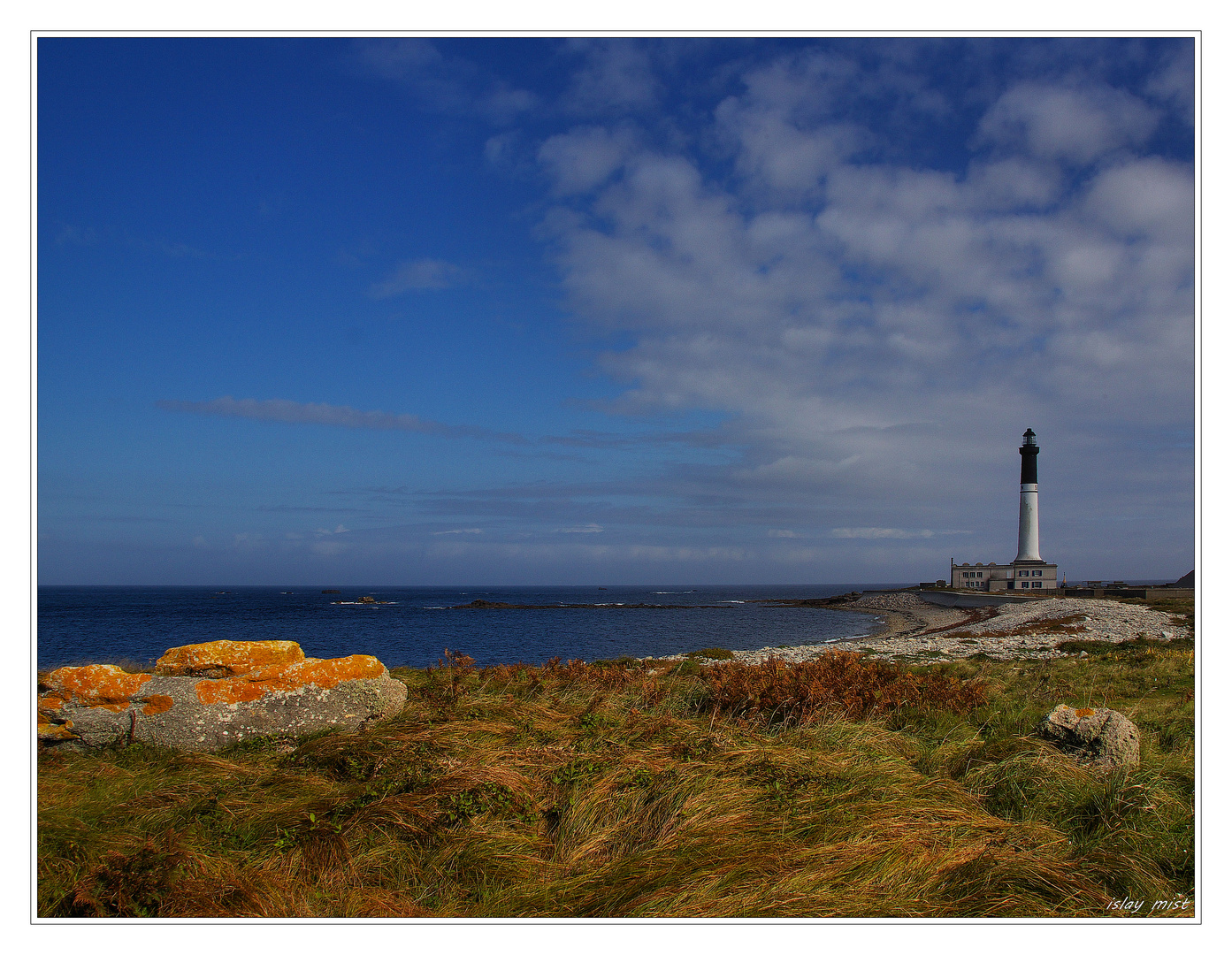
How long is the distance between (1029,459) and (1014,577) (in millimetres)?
13304

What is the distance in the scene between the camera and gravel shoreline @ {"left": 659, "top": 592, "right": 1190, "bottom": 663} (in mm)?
24516

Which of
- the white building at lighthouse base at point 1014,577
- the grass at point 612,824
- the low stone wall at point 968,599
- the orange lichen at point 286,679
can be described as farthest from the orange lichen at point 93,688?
the white building at lighthouse base at point 1014,577

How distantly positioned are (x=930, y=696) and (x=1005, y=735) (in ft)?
4.95

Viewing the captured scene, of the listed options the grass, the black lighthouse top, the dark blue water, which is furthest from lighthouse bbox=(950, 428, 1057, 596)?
the grass

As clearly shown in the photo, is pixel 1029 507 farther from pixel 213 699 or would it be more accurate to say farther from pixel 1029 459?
pixel 213 699

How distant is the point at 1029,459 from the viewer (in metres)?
67.3

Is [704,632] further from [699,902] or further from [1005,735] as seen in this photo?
[699,902]

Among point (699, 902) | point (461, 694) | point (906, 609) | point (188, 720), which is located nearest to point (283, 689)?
point (188, 720)

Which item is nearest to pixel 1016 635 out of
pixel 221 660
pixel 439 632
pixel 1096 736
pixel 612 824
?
pixel 1096 736

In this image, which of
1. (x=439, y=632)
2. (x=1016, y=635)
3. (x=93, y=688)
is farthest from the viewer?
(x=439, y=632)

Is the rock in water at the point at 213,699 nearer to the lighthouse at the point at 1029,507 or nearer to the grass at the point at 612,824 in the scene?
the grass at the point at 612,824

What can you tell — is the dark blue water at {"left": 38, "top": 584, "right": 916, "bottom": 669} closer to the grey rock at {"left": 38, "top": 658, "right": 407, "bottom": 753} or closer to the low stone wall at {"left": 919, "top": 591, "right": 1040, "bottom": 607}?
the low stone wall at {"left": 919, "top": 591, "right": 1040, "bottom": 607}

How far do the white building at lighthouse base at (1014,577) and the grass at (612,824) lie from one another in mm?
72386

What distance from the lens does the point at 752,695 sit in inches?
328
